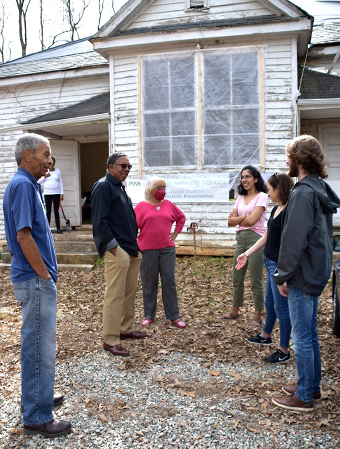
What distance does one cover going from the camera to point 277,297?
3939mm

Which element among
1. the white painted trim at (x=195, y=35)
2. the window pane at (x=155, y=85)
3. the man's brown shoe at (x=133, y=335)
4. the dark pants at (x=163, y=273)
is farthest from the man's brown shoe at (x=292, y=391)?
the white painted trim at (x=195, y=35)

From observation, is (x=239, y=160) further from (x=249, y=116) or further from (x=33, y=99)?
(x=33, y=99)

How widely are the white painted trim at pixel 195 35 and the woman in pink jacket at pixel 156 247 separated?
17.1 feet

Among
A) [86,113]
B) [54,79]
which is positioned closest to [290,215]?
[86,113]

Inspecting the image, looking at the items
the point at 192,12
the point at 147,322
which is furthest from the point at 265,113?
the point at 147,322

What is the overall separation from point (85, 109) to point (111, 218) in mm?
6650

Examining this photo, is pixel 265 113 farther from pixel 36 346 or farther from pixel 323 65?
pixel 36 346

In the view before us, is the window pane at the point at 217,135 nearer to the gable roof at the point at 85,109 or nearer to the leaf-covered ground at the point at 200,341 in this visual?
the gable roof at the point at 85,109

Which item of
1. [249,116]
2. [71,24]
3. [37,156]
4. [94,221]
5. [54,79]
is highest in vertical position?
[71,24]

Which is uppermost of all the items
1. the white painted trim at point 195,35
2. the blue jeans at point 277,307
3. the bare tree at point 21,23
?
the bare tree at point 21,23

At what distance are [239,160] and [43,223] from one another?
22.3 feet

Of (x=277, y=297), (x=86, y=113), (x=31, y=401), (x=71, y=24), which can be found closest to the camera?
(x=31, y=401)

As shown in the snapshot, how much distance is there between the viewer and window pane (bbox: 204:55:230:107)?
356 inches

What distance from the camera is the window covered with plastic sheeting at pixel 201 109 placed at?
9000mm
